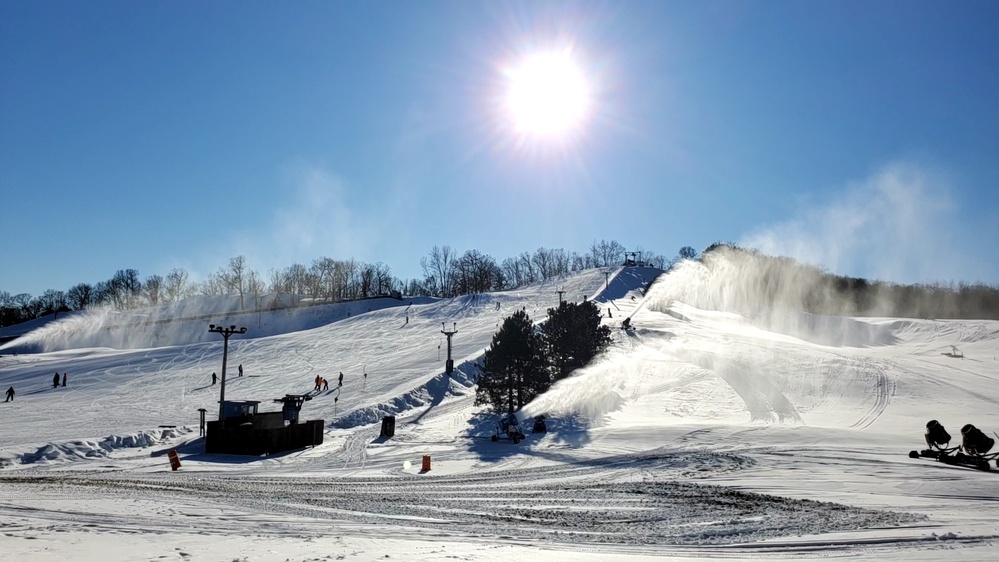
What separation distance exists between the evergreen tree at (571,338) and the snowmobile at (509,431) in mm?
10590

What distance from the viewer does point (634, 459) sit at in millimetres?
22203

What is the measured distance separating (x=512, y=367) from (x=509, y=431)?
7.62 m

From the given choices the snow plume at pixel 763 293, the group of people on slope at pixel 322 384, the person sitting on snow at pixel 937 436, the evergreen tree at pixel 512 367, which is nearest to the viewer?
the person sitting on snow at pixel 937 436

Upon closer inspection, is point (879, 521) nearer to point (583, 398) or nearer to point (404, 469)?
point (404, 469)

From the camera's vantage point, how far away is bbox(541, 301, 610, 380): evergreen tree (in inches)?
1619

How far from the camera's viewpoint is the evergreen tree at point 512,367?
117ft

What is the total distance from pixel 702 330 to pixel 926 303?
1855 inches

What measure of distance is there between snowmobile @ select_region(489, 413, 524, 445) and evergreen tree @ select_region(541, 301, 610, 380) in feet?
34.7

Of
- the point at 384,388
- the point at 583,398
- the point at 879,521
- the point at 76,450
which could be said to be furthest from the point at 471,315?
the point at 879,521

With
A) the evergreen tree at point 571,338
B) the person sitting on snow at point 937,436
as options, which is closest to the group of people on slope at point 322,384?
the evergreen tree at point 571,338

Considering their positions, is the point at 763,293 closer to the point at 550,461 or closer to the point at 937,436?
the point at 937,436

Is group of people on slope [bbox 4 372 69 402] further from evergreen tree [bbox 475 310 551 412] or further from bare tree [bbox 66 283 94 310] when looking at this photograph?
bare tree [bbox 66 283 94 310]

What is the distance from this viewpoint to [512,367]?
36.0m

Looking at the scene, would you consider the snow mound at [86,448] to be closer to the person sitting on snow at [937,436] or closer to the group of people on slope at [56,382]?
the group of people on slope at [56,382]
